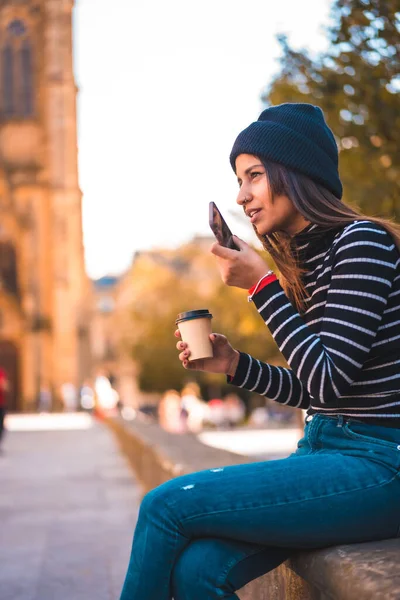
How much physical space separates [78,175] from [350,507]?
48.7 m

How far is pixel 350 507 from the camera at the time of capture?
2.47 m

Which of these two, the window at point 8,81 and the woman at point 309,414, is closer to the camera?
the woman at point 309,414

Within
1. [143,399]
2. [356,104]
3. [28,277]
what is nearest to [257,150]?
[356,104]

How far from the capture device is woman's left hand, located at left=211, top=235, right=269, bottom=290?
8.94 feet

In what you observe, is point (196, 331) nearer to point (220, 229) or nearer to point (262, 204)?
point (220, 229)

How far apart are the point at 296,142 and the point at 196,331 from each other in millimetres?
616

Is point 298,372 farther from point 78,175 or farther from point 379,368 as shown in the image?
point 78,175

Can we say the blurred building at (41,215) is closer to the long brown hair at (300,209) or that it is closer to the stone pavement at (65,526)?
the stone pavement at (65,526)

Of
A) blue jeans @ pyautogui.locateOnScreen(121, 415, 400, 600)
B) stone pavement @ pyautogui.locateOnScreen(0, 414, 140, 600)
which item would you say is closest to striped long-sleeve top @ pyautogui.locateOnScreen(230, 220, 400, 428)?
blue jeans @ pyautogui.locateOnScreen(121, 415, 400, 600)

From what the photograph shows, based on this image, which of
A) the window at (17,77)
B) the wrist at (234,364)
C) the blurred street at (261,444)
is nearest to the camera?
the wrist at (234,364)

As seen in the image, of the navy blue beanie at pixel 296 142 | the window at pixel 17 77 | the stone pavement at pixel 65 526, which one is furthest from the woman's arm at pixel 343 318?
the window at pixel 17 77

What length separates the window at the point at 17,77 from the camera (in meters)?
51.3

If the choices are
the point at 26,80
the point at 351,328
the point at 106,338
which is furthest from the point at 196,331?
the point at 106,338

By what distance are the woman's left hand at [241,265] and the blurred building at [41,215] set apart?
45378 millimetres
